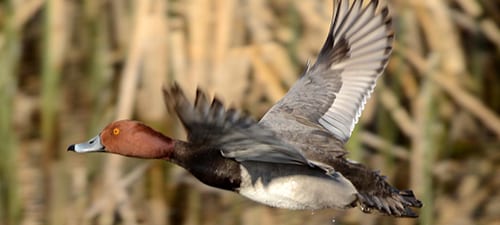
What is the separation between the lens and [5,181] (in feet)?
18.9

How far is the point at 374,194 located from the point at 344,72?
2.51ft

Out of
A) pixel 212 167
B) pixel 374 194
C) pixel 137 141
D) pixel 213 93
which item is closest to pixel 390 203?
pixel 374 194

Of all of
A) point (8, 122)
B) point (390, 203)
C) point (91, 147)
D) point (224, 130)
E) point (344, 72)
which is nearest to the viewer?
point (224, 130)

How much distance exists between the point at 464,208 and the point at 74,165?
2.06 m

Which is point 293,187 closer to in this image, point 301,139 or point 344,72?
point 301,139

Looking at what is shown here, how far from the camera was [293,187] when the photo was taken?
406 centimetres

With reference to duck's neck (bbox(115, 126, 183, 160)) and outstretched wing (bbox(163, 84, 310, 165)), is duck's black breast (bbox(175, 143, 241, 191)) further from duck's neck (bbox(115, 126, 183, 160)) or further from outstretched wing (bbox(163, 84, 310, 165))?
outstretched wing (bbox(163, 84, 310, 165))

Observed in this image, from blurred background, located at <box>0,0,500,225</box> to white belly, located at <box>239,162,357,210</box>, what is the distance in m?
1.39

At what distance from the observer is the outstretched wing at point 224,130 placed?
11.1 ft

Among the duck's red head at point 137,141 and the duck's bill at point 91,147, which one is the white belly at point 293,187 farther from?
the duck's bill at point 91,147

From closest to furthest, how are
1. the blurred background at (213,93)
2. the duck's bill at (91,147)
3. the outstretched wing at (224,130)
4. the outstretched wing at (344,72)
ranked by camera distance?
the outstretched wing at (224,130) < the duck's bill at (91,147) < the outstretched wing at (344,72) < the blurred background at (213,93)

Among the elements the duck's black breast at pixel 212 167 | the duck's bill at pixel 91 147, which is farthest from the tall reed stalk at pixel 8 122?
the duck's black breast at pixel 212 167

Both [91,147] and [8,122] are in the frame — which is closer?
[91,147]

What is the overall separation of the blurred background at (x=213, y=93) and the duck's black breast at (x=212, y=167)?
168 cm
